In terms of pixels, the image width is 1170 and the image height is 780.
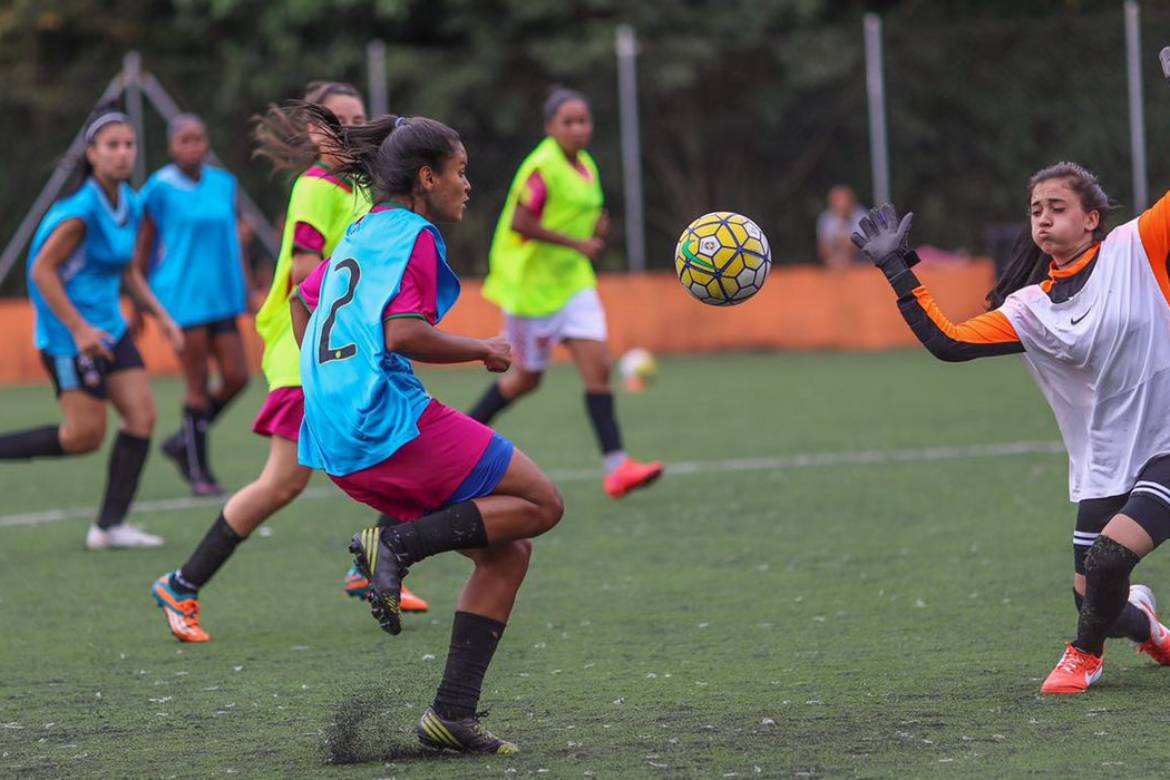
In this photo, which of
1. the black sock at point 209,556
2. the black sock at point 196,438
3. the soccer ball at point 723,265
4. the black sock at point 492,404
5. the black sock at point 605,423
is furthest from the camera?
the black sock at point 196,438

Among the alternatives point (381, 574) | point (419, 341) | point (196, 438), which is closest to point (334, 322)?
point (419, 341)

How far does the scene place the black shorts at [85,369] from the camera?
29.9 ft

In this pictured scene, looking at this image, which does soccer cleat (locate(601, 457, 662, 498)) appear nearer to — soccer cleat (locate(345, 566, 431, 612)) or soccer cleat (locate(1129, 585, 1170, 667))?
soccer cleat (locate(345, 566, 431, 612))

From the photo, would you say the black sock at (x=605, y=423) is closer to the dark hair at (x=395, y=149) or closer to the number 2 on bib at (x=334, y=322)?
the dark hair at (x=395, y=149)

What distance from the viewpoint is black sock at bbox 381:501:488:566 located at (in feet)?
16.1

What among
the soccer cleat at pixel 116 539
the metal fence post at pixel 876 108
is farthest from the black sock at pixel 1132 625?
the metal fence post at pixel 876 108

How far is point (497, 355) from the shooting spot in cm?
498

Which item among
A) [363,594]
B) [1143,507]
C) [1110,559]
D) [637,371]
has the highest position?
[1143,507]

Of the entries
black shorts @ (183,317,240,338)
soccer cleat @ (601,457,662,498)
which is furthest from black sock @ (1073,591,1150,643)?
black shorts @ (183,317,240,338)

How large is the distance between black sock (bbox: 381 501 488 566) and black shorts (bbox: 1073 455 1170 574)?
6.37ft

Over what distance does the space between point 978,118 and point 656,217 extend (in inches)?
154

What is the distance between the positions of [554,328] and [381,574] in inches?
240

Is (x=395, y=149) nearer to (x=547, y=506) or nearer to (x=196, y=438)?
(x=547, y=506)

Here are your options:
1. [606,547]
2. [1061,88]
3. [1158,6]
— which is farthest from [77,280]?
[1158,6]
